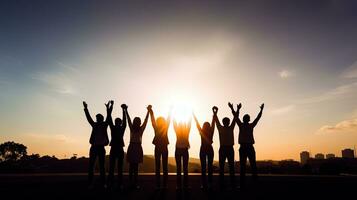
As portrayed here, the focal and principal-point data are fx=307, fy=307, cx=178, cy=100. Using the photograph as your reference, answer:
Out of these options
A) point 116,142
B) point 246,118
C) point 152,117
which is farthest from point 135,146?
point 246,118

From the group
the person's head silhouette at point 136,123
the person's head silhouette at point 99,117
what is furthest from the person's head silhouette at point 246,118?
the person's head silhouette at point 99,117

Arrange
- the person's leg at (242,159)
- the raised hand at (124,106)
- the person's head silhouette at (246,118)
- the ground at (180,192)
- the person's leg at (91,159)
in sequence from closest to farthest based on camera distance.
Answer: the ground at (180,192) → the person's leg at (91,159) → the raised hand at (124,106) → the person's leg at (242,159) → the person's head silhouette at (246,118)

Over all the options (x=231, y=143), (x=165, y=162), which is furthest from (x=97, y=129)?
(x=231, y=143)

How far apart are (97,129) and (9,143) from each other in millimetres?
121788

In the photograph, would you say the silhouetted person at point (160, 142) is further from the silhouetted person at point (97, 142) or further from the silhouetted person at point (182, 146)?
the silhouetted person at point (97, 142)

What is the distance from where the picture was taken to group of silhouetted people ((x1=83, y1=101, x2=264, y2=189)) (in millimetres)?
10008

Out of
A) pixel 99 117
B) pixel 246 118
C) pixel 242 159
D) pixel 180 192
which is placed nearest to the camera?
pixel 180 192

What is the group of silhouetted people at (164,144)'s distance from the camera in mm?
10008

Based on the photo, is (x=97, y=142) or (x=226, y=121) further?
(x=226, y=121)

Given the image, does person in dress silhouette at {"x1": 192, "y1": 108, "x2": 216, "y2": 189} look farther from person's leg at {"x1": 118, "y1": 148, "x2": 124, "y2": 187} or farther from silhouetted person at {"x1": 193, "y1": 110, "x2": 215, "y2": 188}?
person's leg at {"x1": 118, "y1": 148, "x2": 124, "y2": 187}

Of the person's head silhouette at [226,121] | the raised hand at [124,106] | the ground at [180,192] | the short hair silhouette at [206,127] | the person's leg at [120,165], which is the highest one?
the raised hand at [124,106]

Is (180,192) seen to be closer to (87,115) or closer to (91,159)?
(91,159)

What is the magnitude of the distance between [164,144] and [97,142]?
7.11 feet

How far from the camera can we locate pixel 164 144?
33.2ft
